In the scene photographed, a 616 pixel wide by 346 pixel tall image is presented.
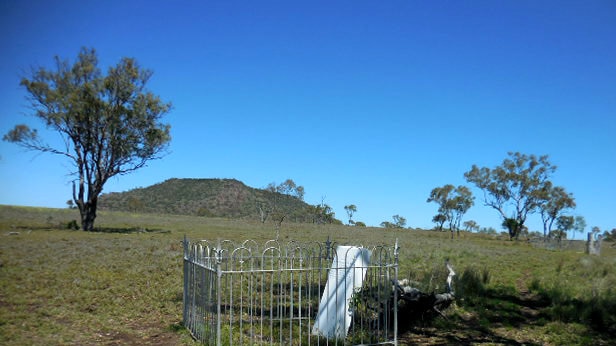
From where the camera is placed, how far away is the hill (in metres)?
87.4

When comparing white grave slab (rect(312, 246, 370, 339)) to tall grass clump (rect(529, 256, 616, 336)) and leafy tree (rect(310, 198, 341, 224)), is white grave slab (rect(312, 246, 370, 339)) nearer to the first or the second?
tall grass clump (rect(529, 256, 616, 336))

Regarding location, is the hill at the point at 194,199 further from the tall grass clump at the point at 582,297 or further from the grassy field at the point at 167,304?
the tall grass clump at the point at 582,297

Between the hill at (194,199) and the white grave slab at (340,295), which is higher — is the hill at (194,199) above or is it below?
above

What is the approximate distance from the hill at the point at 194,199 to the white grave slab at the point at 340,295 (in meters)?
67.1

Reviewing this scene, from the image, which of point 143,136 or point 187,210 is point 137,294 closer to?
point 143,136

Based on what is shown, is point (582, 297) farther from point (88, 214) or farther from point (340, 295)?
point (88, 214)

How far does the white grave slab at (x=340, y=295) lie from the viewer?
8758 mm

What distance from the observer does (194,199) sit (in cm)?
9481

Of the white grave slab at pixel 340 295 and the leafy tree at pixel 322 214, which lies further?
Result: the leafy tree at pixel 322 214

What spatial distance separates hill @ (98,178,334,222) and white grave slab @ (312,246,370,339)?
67.1 metres

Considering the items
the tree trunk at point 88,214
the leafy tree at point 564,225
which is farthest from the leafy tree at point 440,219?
the tree trunk at point 88,214

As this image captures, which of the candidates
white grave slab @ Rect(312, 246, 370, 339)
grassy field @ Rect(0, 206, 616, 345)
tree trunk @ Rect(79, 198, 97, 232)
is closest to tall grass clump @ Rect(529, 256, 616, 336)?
grassy field @ Rect(0, 206, 616, 345)

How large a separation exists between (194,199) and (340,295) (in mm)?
89374

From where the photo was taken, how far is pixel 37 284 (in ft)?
42.4
